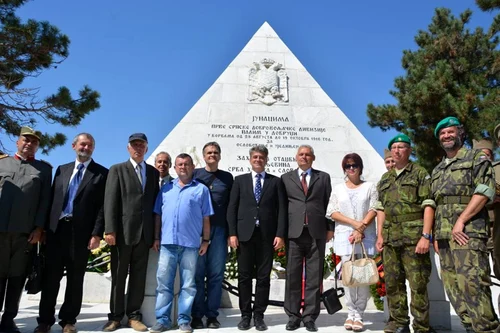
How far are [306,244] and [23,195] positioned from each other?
2565 mm

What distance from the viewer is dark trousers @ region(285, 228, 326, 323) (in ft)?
13.4

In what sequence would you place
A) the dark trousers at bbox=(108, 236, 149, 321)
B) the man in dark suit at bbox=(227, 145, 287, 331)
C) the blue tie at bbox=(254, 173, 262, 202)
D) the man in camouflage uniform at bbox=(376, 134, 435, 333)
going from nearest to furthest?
the man in camouflage uniform at bbox=(376, 134, 435, 333) → the dark trousers at bbox=(108, 236, 149, 321) → the man in dark suit at bbox=(227, 145, 287, 331) → the blue tie at bbox=(254, 173, 262, 202)

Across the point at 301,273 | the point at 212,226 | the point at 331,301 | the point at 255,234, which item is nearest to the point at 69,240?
the point at 212,226

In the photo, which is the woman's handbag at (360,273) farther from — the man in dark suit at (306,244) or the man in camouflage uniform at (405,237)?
the man in dark suit at (306,244)

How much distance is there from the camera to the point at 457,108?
11672mm

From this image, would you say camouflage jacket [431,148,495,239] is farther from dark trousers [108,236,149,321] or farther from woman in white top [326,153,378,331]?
dark trousers [108,236,149,321]

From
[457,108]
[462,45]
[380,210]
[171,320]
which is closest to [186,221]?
[171,320]

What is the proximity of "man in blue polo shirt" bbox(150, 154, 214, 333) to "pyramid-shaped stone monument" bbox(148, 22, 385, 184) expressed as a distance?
4.01m

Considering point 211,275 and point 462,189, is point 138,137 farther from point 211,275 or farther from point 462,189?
point 462,189

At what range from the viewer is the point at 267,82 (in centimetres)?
903

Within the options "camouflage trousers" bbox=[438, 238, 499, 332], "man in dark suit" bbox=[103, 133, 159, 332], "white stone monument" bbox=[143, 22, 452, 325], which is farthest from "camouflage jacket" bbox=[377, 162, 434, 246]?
"white stone monument" bbox=[143, 22, 452, 325]

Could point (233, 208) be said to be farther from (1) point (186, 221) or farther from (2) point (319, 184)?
(2) point (319, 184)

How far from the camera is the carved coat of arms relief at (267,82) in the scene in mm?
8883

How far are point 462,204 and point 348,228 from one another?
3.54 ft
